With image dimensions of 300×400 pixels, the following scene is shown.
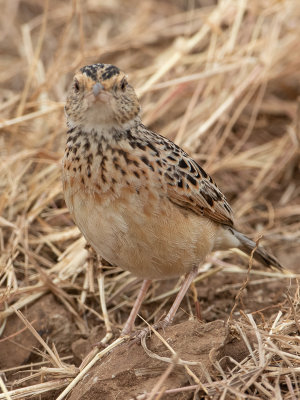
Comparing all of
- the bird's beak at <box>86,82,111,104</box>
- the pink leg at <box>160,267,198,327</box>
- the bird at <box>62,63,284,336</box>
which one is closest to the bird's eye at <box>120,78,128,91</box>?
the bird at <box>62,63,284,336</box>

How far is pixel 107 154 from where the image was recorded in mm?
4340

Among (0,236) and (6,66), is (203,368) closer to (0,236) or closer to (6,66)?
(0,236)

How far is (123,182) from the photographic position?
4.30 metres

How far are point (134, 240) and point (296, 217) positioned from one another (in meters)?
3.60

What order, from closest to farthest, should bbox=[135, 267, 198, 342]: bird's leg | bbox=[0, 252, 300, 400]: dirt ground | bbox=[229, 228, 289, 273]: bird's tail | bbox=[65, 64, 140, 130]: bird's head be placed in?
bbox=[0, 252, 300, 400]: dirt ground → bbox=[65, 64, 140, 130]: bird's head → bbox=[135, 267, 198, 342]: bird's leg → bbox=[229, 228, 289, 273]: bird's tail

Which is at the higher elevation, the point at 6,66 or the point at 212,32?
the point at 6,66

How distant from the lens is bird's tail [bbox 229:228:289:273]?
5.60 meters

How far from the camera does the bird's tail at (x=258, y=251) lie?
5.60 metres

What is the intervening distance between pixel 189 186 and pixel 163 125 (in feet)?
11.9

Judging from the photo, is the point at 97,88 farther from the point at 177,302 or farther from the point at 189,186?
the point at 177,302

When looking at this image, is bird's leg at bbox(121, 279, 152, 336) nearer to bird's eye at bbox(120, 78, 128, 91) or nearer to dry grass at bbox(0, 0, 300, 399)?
dry grass at bbox(0, 0, 300, 399)

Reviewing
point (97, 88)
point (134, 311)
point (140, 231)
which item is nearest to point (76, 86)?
point (97, 88)

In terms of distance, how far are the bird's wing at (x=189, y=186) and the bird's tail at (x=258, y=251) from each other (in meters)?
0.30

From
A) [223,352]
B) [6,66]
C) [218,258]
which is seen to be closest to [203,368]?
[223,352]
